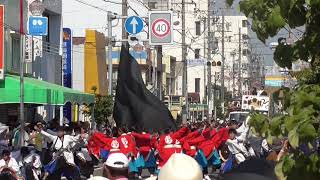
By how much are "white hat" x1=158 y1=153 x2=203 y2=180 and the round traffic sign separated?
89.9 feet

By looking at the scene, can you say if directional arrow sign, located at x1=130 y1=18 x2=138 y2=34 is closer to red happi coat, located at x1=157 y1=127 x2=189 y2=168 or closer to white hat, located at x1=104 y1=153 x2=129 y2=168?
red happi coat, located at x1=157 y1=127 x2=189 y2=168

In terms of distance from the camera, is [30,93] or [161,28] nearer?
[30,93]

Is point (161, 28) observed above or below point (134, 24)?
below

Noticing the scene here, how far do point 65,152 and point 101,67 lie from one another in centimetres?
3298

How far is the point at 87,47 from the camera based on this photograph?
161 feet

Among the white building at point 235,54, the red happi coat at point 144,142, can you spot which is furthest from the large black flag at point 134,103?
the white building at point 235,54

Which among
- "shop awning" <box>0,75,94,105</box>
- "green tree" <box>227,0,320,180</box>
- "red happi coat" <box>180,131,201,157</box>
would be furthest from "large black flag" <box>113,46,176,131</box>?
"green tree" <box>227,0,320,180</box>

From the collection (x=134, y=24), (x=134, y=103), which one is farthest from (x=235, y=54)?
(x=134, y=103)

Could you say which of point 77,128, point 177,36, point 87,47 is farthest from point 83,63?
point 177,36

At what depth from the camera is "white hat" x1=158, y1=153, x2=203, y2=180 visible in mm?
4645

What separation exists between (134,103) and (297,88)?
12.0 metres

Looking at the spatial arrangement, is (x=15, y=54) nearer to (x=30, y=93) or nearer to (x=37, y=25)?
(x=37, y=25)

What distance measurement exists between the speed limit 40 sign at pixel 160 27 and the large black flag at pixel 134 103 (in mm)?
14168

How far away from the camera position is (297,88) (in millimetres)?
4812
